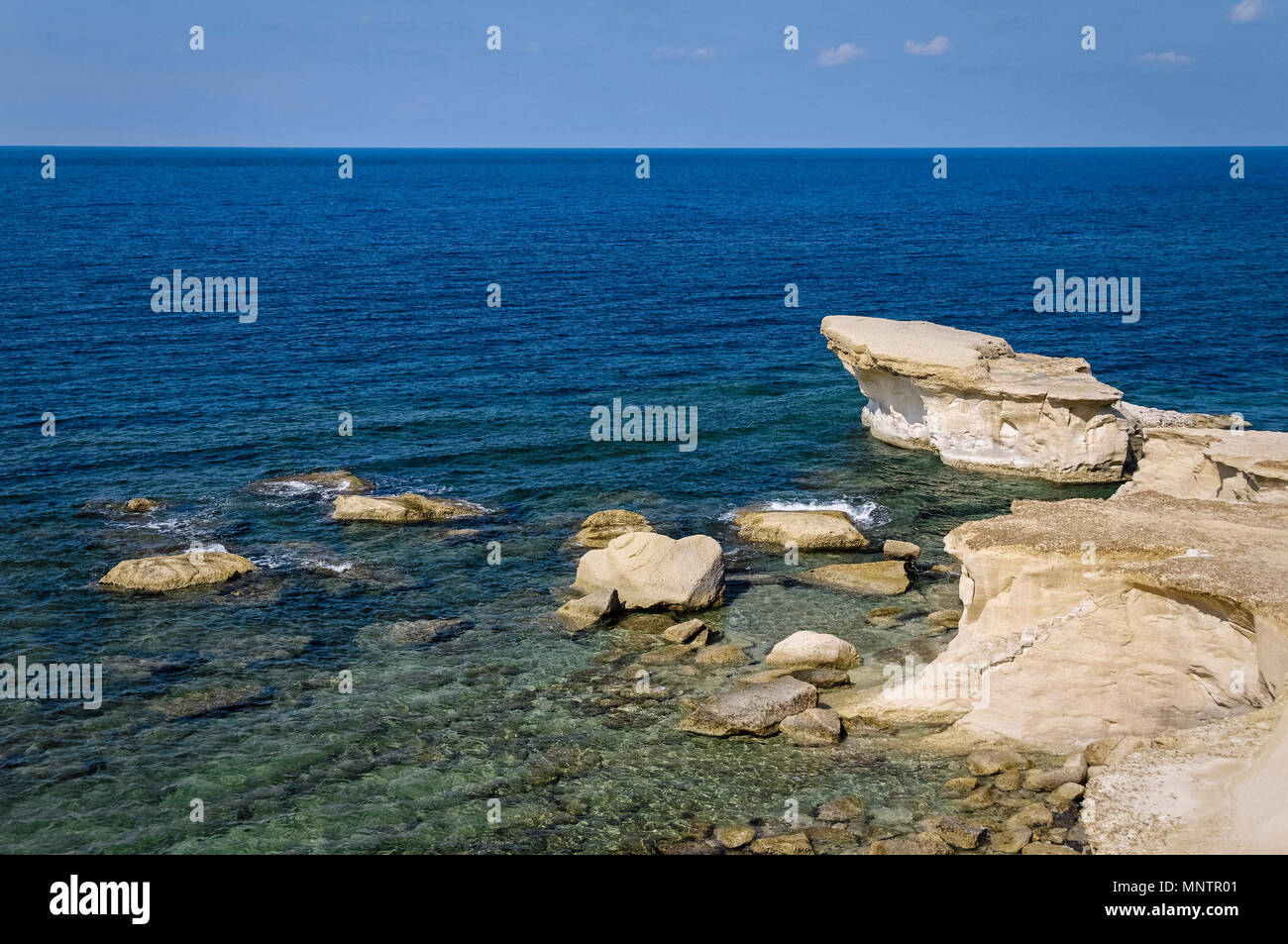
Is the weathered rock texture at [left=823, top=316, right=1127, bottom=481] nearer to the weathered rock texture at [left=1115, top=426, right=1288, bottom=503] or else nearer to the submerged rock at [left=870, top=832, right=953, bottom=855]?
the weathered rock texture at [left=1115, top=426, right=1288, bottom=503]

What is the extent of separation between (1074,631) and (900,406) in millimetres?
23749

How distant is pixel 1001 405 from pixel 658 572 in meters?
17.5

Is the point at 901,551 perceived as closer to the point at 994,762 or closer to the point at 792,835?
the point at 994,762

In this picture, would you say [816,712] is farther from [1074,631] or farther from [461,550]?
[461,550]

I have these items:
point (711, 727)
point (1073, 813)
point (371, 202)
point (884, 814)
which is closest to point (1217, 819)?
point (1073, 813)

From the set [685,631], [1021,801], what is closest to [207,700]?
[685,631]

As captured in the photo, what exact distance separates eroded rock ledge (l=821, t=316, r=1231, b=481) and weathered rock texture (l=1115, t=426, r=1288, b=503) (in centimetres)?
195

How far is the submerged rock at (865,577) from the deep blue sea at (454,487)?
762 mm

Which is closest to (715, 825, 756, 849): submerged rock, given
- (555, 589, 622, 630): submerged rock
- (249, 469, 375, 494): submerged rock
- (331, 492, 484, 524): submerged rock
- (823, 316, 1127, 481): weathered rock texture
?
(555, 589, 622, 630): submerged rock

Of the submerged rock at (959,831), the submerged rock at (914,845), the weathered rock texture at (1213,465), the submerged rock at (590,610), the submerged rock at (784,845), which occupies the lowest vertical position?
the submerged rock at (784,845)

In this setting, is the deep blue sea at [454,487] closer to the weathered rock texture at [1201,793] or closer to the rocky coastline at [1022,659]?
the rocky coastline at [1022,659]

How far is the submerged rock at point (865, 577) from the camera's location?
3294 centimetres

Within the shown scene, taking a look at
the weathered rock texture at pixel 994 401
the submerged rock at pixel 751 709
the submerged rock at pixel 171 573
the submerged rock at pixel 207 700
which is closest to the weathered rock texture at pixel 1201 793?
the submerged rock at pixel 751 709

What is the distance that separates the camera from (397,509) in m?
38.6
